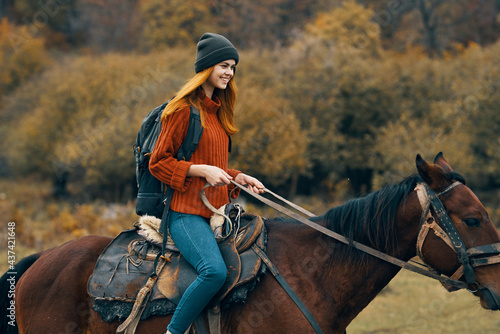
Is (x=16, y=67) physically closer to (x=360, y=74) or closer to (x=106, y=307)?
(x=360, y=74)

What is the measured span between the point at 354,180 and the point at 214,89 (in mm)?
24731

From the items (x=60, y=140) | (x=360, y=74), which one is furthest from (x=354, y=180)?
(x=60, y=140)

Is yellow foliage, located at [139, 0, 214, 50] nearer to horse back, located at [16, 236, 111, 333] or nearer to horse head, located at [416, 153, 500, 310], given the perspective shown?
horse back, located at [16, 236, 111, 333]

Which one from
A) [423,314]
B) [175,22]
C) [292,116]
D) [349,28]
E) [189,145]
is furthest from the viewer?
[175,22]

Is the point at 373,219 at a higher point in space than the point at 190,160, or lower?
lower

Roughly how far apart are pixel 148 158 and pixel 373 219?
1.54 m

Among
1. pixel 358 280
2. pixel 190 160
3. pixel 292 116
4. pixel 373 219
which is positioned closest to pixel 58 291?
pixel 190 160

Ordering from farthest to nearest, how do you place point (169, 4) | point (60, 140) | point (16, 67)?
point (169, 4) < point (16, 67) < point (60, 140)

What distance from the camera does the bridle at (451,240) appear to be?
2939 mm

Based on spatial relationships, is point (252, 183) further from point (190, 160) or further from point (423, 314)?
point (423, 314)

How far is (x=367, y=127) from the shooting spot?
89.7ft

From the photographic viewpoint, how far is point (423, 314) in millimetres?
8906

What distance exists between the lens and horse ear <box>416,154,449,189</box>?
304 cm

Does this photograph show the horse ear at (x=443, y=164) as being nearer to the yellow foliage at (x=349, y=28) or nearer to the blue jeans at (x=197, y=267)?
the blue jeans at (x=197, y=267)
